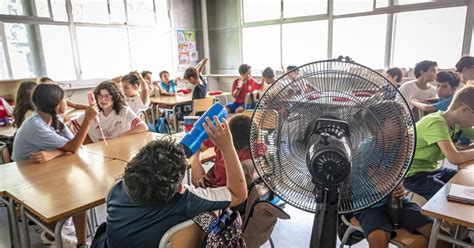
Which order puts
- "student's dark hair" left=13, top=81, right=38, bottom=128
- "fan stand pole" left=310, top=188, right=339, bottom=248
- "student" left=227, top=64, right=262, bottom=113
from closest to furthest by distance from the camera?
"fan stand pole" left=310, top=188, right=339, bottom=248, "student's dark hair" left=13, top=81, right=38, bottom=128, "student" left=227, top=64, right=262, bottom=113

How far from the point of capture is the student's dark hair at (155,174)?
2.87 ft

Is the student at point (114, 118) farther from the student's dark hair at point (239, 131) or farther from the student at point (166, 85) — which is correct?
the student at point (166, 85)

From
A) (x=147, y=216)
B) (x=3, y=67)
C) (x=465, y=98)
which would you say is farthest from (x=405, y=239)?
(x=3, y=67)

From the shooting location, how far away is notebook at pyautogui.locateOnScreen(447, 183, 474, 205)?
120 centimetres

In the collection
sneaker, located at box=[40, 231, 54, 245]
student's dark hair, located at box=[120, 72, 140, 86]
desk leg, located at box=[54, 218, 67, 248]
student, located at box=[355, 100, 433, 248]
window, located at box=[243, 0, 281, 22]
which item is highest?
window, located at box=[243, 0, 281, 22]

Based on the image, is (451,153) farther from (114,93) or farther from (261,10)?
(261,10)

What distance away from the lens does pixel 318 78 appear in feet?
2.17

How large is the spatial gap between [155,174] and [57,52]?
17.9 ft

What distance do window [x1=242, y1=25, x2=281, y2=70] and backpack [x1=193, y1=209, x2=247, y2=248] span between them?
5997mm

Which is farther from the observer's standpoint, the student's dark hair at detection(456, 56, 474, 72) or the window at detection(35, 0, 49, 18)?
the window at detection(35, 0, 49, 18)

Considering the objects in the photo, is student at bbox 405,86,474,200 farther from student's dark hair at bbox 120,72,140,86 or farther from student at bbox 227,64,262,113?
student's dark hair at bbox 120,72,140,86

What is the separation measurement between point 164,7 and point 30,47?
2785 mm

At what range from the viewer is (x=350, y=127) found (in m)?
0.66

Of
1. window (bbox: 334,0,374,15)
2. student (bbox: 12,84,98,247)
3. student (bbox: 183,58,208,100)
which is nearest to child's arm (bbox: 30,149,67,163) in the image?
student (bbox: 12,84,98,247)
